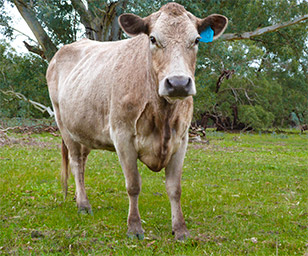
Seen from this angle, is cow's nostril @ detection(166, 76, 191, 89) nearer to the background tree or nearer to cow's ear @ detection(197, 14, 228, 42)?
cow's ear @ detection(197, 14, 228, 42)

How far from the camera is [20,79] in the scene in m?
23.5

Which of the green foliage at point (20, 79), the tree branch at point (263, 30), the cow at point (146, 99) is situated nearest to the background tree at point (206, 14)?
the tree branch at point (263, 30)

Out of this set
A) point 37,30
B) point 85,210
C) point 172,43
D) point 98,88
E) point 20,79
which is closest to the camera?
point 172,43

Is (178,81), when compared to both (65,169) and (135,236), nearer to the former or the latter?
(135,236)

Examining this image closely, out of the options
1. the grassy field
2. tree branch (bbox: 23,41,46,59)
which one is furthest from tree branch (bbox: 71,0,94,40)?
the grassy field

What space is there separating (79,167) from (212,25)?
3145 mm

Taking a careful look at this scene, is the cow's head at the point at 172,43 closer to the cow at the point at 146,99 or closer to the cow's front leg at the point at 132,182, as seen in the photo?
the cow at the point at 146,99

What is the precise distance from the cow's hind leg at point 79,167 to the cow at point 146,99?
31mm

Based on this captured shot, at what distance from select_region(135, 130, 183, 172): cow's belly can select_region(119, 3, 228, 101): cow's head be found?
74 centimetres

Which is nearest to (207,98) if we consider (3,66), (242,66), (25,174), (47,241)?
(242,66)

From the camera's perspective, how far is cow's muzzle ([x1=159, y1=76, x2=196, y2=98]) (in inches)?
133

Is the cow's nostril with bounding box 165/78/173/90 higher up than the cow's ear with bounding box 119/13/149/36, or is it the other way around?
the cow's ear with bounding box 119/13/149/36

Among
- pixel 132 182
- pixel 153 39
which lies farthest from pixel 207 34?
pixel 132 182

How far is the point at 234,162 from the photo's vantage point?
11.3 meters
